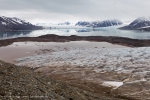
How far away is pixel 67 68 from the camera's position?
3488cm

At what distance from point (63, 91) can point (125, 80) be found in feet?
45.9

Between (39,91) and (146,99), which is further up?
(39,91)

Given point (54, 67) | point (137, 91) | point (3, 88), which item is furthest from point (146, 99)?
point (54, 67)

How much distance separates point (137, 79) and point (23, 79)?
61.0 feet

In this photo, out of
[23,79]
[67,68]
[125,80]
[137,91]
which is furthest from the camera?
[67,68]

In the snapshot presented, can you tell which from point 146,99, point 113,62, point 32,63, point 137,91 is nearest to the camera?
point 146,99

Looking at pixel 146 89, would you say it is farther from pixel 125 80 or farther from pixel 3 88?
pixel 3 88

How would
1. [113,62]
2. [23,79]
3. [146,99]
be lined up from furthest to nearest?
[113,62] < [146,99] < [23,79]

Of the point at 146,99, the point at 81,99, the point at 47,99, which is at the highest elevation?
the point at 47,99

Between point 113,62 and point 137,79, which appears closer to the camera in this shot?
point 137,79

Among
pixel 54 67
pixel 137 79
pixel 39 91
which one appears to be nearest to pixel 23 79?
pixel 39 91

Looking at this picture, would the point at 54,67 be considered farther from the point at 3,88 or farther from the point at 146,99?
the point at 3,88

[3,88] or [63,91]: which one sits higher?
[3,88]

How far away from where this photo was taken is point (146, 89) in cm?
2298
